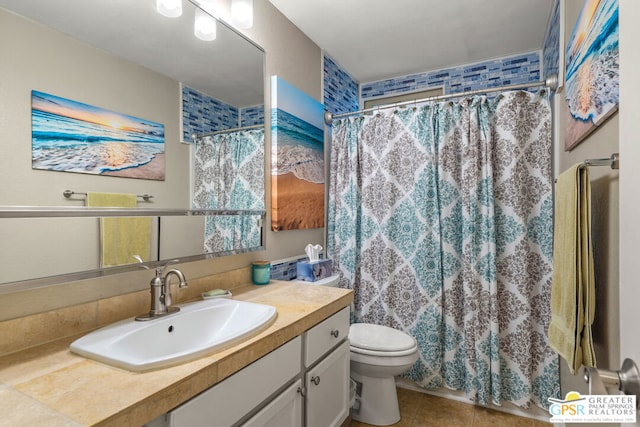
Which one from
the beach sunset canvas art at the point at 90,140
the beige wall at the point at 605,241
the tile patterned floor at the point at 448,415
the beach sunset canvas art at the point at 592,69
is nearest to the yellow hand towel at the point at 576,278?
the beige wall at the point at 605,241

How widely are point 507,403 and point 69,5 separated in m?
2.93

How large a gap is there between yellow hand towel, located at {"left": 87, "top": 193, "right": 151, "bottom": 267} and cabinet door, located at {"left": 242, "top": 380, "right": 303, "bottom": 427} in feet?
2.35

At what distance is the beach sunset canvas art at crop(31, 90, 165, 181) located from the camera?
98 centimetres

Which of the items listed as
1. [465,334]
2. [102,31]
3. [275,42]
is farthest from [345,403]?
[275,42]

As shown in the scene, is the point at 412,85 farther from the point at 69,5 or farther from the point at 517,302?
the point at 69,5

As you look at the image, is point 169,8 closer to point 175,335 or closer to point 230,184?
point 230,184

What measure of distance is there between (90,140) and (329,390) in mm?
1383

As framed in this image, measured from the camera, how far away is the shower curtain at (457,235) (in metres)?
1.98

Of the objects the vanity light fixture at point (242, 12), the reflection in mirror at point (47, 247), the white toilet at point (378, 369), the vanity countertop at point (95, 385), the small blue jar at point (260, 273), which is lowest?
the white toilet at point (378, 369)

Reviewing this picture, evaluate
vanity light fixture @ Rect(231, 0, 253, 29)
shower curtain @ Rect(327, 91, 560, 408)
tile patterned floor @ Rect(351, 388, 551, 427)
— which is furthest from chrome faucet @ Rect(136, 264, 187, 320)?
shower curtain @ Rect(327, 91, 560, 408)

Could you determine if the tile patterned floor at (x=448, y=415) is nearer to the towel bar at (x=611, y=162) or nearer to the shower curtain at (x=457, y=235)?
the shower curtain at (x=457, y=235)

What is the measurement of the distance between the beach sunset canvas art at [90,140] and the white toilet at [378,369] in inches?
43.0

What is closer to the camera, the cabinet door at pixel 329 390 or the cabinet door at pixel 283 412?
the cabinet door at pixel 283 412

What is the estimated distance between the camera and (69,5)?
106 cm
